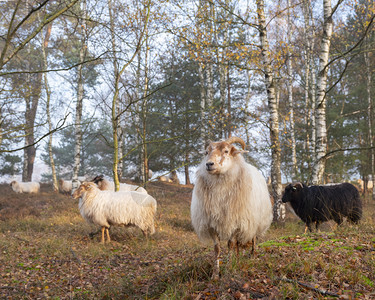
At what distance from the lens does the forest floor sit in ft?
12.3

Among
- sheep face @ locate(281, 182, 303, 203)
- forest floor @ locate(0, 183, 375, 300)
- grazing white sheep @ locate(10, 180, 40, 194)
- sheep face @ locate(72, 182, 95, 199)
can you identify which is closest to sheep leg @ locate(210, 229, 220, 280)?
forest floor @ locate(0, 183, 375, 300)

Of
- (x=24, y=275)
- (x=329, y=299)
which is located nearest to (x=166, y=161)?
(x=24, y=275)

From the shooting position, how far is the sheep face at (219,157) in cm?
478

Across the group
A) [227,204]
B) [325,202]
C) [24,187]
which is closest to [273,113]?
[325,202]

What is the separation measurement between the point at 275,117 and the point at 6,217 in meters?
10.8

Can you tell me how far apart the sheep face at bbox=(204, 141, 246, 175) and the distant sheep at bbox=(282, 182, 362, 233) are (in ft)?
17.7

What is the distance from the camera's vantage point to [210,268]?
4.59 meters

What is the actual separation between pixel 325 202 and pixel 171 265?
5688mm

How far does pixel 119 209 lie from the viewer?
9.14 meters

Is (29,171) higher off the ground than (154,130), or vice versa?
(154,130)

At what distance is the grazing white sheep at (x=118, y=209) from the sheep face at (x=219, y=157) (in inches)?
188

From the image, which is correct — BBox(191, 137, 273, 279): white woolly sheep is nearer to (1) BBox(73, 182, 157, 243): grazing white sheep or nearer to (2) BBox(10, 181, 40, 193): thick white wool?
(1) BBox(73, 182, 157, 243): grazing white sheep

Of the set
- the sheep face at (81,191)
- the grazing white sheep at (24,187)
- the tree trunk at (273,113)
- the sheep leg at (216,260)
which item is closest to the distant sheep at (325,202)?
the tree trunk at (273,113)

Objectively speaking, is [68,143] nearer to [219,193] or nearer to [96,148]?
[96,148]
